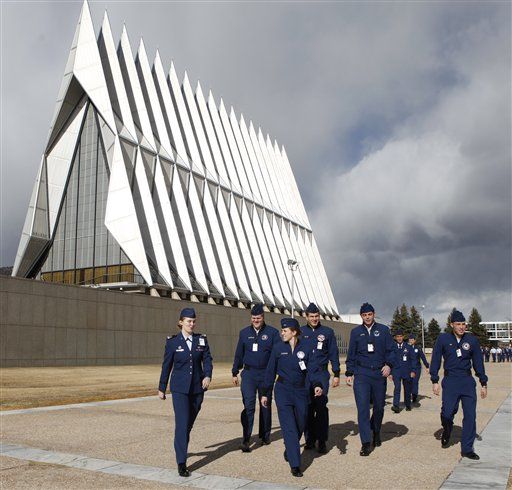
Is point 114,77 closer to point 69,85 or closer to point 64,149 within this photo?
point 69,85

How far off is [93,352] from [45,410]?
55.0ft

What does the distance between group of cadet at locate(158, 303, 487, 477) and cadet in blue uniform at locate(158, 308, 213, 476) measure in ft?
0.04

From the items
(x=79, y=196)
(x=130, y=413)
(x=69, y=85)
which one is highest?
(x=69, y=85)

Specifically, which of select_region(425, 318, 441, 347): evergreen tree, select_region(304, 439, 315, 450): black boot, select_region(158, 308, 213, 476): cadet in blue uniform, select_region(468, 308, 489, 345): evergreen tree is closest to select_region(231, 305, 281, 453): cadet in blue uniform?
select_region(304, 439, 315, 450): black boot

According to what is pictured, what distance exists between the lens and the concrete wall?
23969mm

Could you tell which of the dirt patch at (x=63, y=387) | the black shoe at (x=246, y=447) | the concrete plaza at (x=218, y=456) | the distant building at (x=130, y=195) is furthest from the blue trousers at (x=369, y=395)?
the distant building at (x=130, y=195)

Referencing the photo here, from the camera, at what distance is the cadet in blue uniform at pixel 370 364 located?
780 cm

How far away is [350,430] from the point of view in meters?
9.46

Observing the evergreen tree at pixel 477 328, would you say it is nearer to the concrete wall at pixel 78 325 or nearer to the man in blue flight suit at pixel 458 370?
the concrete wall at pixel 78 325

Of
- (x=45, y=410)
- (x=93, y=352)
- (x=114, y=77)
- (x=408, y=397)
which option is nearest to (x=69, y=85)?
(x=114, y=77)

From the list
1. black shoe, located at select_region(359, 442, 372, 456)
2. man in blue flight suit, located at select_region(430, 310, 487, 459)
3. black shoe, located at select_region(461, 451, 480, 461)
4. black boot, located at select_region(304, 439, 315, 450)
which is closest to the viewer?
black shoe, located at select_region(461, 451, 480, 461)

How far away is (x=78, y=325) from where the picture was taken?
89.7ft

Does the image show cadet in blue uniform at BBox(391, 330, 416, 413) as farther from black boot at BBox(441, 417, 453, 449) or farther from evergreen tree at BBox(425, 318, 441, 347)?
evergreen tree at BBox(425, 318, 441, 347)

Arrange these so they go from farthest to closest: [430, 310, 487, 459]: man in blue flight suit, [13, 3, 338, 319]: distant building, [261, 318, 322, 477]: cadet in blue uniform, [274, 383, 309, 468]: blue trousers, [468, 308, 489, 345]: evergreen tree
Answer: [468, 308, 489, 345]: evergreen tree, [13, 3, 338, 319]: distant building, [430, 310, 487, 459]: man in blue flight suit, [261, 318, 322, 477]: cadet in blue uniform, [274, 383, 309, 468]: blue trousers
